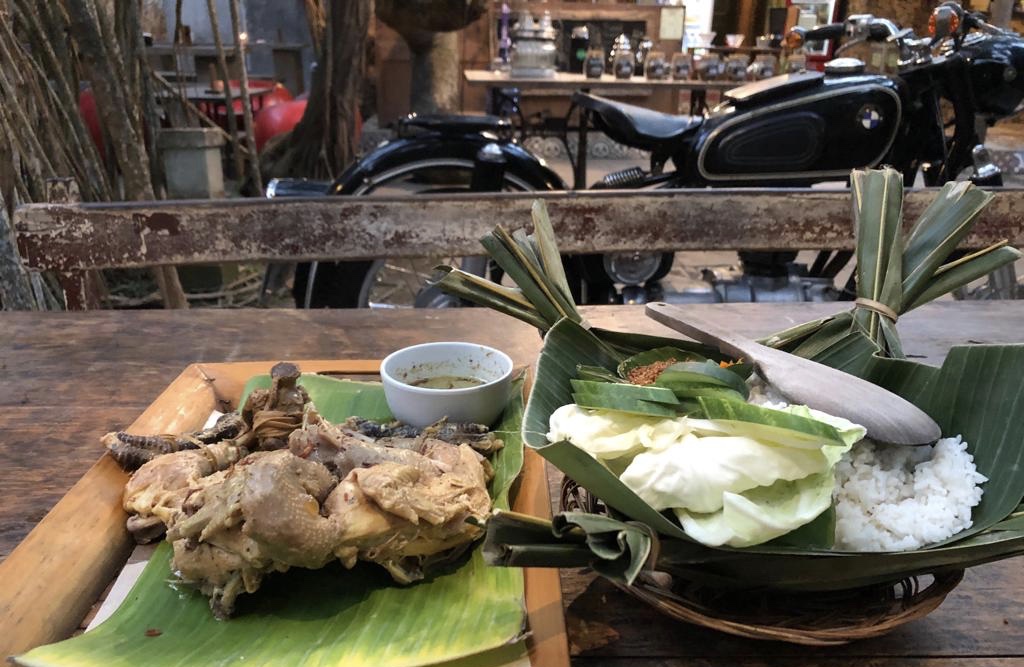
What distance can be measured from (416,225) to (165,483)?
1207 millimetres

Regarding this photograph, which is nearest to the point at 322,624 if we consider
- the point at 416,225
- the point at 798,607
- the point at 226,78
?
the point at 798,607

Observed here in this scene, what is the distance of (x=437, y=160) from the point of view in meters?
3.31

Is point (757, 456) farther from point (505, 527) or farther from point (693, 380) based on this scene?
point (505, 527)

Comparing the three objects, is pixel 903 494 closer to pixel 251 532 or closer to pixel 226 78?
pixel 251 532

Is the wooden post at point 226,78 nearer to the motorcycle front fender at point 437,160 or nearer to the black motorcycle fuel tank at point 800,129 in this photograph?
the motorcycle front fender at point 437,160

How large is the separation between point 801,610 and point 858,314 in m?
0.48

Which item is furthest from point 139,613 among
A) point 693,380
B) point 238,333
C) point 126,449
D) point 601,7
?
point 601,7

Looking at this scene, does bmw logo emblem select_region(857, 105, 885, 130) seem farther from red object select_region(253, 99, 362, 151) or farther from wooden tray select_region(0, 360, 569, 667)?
red object select_region(253, 99, 362, 151)

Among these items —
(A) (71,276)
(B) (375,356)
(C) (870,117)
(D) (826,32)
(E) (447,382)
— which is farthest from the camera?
(D) (826,32)

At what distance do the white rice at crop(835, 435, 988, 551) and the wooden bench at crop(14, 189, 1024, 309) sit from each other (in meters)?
1.34

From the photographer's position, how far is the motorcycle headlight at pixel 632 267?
10.5 ft

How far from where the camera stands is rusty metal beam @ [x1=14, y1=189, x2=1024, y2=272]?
6.39 ft

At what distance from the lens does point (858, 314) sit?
1.06 m

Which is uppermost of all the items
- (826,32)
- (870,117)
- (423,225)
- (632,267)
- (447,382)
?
(826,32)
